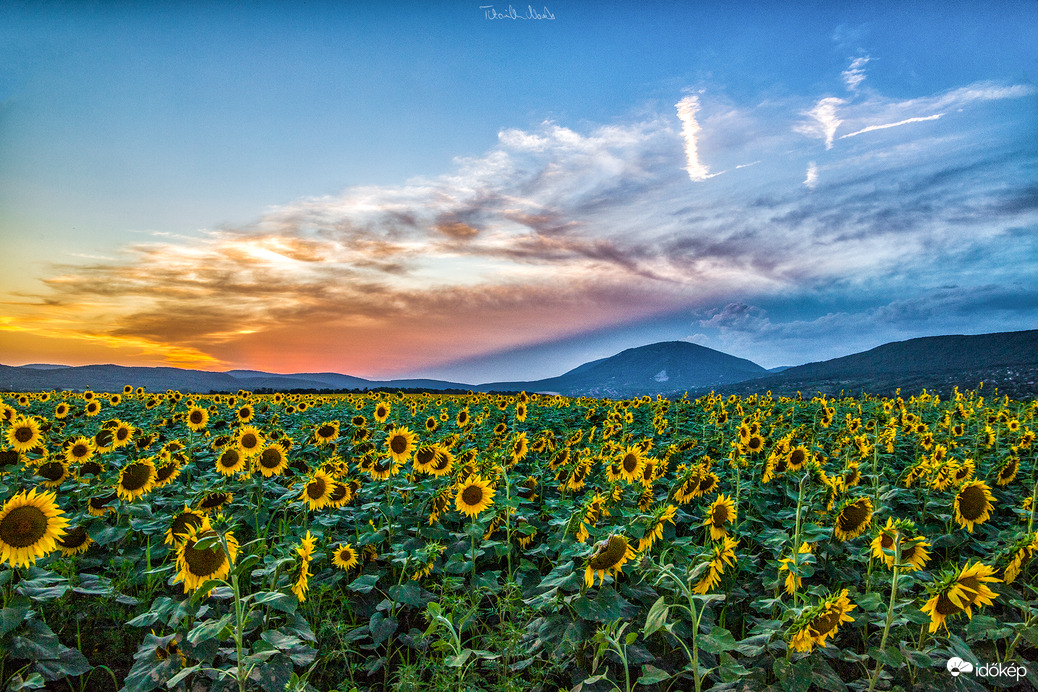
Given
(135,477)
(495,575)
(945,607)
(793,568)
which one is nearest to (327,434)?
(135,477)

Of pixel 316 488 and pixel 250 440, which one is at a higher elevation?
pixel 250 440

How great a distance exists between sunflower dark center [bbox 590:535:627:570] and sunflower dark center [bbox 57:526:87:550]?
5037mm

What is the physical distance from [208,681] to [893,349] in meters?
123

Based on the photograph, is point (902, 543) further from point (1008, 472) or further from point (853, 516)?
point (1008, 472)

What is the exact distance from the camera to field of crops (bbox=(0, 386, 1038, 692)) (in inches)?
130

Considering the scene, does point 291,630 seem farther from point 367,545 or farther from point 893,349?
point 893,349

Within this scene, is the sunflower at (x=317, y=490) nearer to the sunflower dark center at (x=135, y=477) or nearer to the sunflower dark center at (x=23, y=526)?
the sunflower dark center at (x=135, y=477)

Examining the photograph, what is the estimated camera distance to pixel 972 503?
197 inches

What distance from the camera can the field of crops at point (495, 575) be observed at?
3301 millimetres

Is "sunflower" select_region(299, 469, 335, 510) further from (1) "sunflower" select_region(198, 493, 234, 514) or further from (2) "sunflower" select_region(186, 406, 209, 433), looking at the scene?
(2) "sunflower" select_region(186, 406, 209, 433)

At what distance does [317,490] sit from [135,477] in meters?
2.08

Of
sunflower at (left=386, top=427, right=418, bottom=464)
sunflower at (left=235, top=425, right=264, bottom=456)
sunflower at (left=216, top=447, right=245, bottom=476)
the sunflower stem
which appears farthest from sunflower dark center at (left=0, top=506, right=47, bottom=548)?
the sunflower stem

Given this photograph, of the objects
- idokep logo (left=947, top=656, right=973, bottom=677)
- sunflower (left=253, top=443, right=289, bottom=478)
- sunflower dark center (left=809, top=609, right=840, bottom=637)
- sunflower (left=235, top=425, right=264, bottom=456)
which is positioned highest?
sunflower (left=235, top=425, right=264, bottom=456)

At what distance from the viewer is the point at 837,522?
15.4 feet
